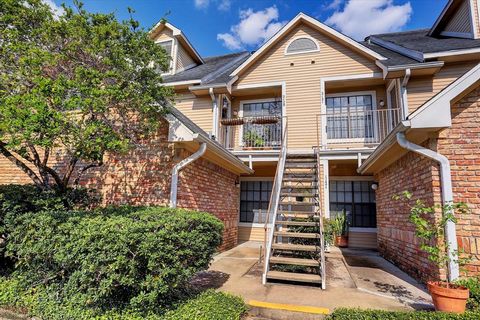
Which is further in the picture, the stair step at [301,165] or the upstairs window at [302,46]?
the upstairs window at [302,46]

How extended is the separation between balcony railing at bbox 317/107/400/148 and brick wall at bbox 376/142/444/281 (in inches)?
69.5

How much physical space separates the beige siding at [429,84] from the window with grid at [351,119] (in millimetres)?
1317

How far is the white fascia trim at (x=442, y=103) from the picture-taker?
4.12 metres

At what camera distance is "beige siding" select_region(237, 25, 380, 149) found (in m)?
9.54

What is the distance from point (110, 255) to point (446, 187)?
517cm

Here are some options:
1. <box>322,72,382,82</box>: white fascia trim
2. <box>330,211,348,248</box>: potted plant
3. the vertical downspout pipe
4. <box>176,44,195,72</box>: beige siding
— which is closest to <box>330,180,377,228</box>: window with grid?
<box>330,211,348,248</box>: potted plant

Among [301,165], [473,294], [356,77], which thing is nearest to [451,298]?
[473,294]

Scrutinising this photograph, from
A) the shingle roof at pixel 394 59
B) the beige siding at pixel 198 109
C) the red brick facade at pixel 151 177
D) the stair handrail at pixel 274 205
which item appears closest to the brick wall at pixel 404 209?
the stair handrail at pixel 274 205

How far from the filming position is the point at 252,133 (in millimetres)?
10062

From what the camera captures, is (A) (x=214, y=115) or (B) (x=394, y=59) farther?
(A) (x=214, y=115)

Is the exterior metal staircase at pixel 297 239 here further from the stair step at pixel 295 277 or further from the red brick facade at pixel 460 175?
the red brick facade at pixel 460 175

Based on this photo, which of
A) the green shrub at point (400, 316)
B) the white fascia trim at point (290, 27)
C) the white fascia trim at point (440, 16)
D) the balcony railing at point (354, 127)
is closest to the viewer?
the green shrub at point (400, 316)

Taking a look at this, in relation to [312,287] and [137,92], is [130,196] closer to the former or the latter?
[137,92]

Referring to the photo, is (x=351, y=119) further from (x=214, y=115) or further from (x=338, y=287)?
(x=338, y=287)
